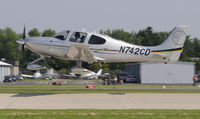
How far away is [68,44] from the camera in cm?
2006

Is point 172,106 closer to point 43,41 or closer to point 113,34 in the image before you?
point 43,41

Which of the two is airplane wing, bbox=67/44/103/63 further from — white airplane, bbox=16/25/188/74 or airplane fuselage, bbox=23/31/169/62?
airplane fuselage, bbox=23/31/169/62

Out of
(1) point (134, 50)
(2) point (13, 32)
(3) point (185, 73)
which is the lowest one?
(3) point (185, 73)

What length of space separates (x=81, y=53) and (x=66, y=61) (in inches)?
1588

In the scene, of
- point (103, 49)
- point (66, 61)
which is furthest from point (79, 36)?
point (66, 61)

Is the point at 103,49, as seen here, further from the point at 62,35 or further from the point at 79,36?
the point at 62,35

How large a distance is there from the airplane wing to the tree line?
20.1 meters

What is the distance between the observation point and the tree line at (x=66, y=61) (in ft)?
177

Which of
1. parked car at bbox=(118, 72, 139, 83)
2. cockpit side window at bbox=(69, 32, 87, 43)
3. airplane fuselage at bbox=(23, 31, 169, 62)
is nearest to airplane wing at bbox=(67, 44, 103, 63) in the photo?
airplane fuselage at bbox=(23, 31, 169, 62)

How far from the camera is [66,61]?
197 feet
